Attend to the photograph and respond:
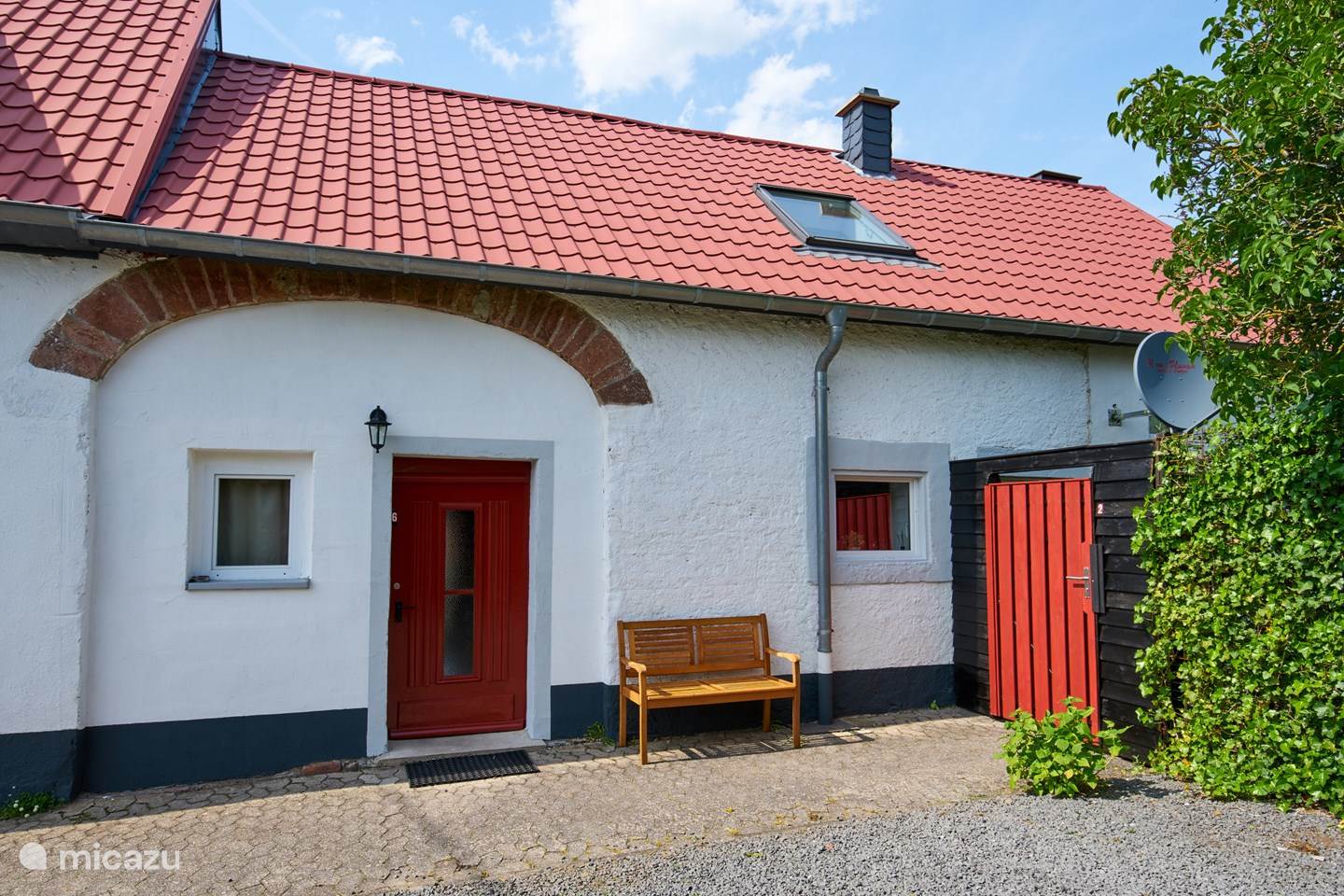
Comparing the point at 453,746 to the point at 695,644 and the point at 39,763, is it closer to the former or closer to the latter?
the point at 695,644

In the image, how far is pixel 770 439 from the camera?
722cm

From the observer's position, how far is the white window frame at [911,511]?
25.0 feet

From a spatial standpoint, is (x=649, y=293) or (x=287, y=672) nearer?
(x=287, y=672)

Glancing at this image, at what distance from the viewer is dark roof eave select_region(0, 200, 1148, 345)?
17.3 ft

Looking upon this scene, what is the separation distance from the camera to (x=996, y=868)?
13.8ft

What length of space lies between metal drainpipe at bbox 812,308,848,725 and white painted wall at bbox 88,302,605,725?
5.79 ft

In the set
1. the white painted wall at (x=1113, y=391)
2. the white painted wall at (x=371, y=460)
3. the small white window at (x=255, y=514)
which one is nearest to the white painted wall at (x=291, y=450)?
the white painted wall at (x=371, y=460)

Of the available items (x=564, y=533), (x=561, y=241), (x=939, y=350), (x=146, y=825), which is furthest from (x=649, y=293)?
(x=146, y=825)

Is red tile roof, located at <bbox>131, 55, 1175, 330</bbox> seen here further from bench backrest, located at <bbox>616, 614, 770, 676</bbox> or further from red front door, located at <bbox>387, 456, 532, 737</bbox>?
bench backrest, located at <bbox>616, 614, 770, 676</bbox>

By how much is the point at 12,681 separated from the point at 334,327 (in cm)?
277

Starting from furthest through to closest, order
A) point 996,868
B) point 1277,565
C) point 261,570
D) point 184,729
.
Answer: point 261,570
point 184,729
point 1277,565
point 996,868

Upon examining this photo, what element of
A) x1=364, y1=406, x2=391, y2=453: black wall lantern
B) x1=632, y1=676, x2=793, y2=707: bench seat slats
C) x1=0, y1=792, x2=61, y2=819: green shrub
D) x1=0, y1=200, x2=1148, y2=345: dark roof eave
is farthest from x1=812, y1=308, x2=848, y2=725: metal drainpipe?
x1=0, y1=792, x2=61, y2=819: green shrub

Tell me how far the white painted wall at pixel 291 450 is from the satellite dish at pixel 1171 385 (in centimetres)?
375

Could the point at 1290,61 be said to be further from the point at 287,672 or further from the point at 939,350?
the point at 287,672
